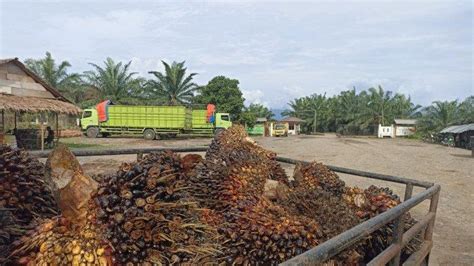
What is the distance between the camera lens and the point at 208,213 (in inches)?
77.4

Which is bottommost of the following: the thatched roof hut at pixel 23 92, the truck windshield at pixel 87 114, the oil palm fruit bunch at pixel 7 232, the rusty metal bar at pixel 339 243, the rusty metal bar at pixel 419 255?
the rusty metal bar at pixel 419 255

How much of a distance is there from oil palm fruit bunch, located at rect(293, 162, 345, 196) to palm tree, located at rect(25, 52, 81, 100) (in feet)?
110

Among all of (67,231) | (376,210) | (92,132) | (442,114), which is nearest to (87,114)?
(92,132)

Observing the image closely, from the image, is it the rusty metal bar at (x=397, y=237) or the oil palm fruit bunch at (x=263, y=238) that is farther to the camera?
the rusty metal bar at (x=397, y=237)

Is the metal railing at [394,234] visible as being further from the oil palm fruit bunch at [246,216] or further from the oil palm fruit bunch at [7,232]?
the oil palm fruit bunch at [7,232]

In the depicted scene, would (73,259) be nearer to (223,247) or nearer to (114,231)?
(114,231)

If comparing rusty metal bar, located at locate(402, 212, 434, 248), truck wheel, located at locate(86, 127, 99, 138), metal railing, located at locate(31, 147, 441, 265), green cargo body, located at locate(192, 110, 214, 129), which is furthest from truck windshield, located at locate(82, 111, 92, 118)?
rusty metal bar, located at locate(402, 212, 434, 248)

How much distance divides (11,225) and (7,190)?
0.28 m

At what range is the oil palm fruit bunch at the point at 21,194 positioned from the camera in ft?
5.34

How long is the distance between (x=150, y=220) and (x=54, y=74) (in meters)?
35.9

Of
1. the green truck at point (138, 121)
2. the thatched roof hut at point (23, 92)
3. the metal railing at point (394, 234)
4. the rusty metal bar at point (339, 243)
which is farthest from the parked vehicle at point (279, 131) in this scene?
the rusty metal bar at point (339, 243)

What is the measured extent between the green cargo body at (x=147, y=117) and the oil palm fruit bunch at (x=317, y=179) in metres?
26.8

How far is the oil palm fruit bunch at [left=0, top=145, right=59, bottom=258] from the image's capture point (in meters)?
1.63

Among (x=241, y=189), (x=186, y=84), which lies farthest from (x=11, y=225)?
(x=186, y=84)
